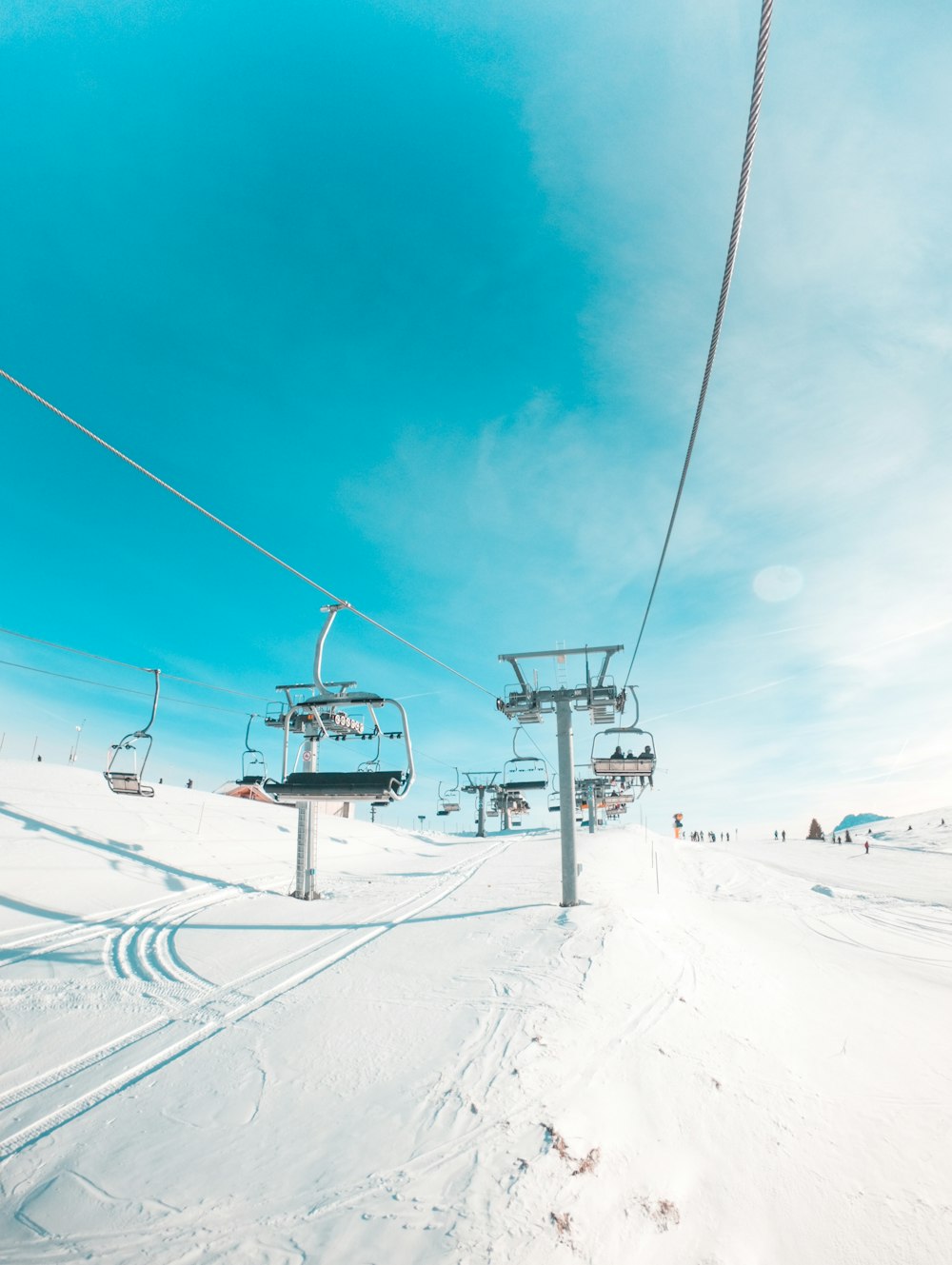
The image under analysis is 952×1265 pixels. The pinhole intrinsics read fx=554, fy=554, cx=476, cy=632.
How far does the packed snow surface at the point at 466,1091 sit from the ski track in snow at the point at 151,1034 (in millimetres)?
40

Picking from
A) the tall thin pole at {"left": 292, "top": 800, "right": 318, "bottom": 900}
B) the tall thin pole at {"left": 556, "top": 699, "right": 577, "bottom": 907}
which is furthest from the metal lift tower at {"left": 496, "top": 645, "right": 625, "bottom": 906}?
the tall thin pole at {"left": 292, "top": 800, "right": 318, "bottom": 900}

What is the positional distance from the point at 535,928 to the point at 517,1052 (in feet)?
16.8

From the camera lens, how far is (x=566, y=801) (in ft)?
45.6

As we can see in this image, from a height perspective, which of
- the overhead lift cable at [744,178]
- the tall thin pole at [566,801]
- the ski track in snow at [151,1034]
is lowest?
the ski track in snow at [151,1034]

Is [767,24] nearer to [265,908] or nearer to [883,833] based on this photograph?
[265,908]

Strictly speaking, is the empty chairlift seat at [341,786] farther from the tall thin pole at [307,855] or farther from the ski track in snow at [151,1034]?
the tall thin pole at [307,855]

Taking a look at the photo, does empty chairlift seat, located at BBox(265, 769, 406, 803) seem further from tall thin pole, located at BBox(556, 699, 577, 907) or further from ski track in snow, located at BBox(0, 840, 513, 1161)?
tall thin pole, located at BBox(556, 699, 577, 907)

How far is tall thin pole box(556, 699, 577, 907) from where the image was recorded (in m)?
13.1

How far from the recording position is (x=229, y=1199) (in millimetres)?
3885

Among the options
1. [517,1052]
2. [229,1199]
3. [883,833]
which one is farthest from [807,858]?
[229,1199]

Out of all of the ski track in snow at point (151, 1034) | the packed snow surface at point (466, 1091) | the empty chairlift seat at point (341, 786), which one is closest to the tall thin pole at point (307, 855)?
the packed snow surface at point (466, 1091)

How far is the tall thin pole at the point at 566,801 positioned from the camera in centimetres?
1309

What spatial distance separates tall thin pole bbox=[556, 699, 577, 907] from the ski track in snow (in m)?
4.30

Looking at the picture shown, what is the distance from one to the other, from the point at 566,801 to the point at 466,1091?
9011 mm
